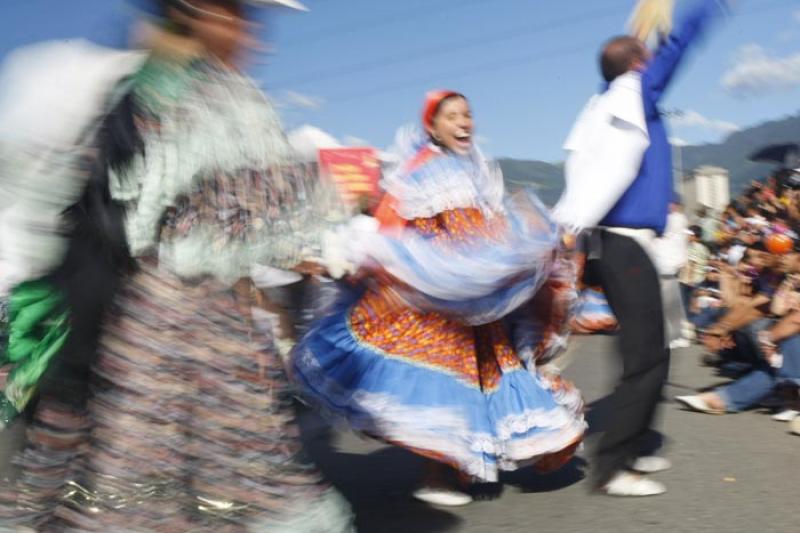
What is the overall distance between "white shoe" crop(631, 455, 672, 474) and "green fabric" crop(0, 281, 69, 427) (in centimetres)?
225

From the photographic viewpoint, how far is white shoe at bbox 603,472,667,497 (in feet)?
13.5

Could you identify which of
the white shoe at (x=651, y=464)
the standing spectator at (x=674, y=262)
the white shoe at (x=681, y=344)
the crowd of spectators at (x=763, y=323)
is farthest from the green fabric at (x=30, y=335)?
the white shoe at (x=681, y=344)

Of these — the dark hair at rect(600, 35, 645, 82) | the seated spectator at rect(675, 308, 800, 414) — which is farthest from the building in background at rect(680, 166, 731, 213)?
the dark hair at rect(600, 35, 645, 82)

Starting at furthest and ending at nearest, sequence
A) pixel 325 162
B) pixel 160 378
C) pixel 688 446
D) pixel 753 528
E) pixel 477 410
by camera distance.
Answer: pixel 688 446 < pixel 477 410 < pixel 753 528 < pixel 325 162 < pixel 160 378

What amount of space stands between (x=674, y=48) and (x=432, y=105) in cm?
95

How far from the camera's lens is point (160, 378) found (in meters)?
2.46

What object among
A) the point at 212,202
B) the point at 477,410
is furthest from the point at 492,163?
the point at 212,202

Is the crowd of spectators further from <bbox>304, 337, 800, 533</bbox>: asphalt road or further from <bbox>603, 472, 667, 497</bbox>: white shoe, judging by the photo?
<bbox>603, 472, 667, 497</bbox>: white shoe

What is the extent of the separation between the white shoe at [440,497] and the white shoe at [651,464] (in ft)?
2.21

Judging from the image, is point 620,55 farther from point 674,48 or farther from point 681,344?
point 681,344

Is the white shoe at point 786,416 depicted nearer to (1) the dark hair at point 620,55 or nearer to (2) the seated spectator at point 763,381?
(2) the seated spectator at point 763,381

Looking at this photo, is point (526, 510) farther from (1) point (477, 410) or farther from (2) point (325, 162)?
(2) point (325, 162)

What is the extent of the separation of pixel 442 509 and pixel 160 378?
75.3 inches

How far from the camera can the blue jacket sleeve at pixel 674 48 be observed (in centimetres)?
409
